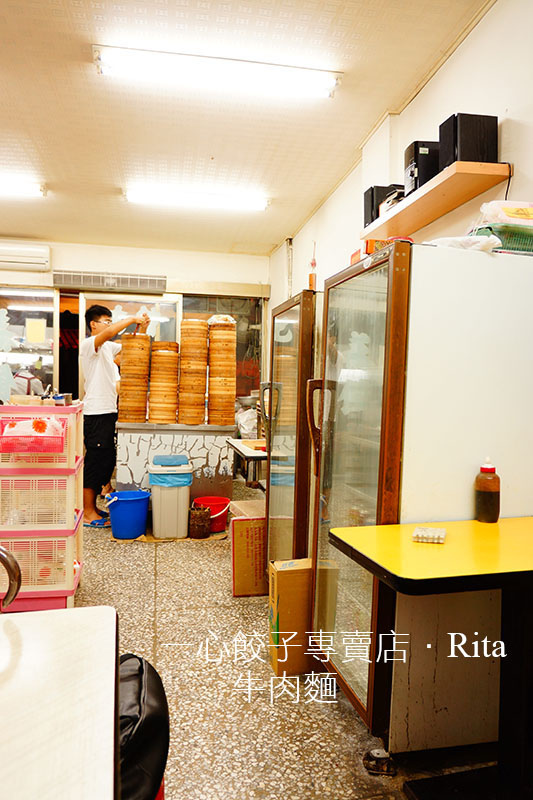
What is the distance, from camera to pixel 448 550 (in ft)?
4.34

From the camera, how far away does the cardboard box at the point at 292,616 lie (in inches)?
88.3

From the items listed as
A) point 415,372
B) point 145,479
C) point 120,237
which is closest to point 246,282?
point 120,237

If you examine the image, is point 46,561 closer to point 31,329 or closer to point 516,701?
point 516,701

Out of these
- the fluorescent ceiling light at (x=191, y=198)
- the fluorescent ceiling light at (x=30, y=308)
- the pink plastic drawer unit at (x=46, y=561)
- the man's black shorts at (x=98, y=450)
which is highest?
the fluorescent ceiling light at (x=191, y=198)

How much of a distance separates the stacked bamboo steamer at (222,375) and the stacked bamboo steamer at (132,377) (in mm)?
610

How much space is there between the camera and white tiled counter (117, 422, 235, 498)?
14.6 feet

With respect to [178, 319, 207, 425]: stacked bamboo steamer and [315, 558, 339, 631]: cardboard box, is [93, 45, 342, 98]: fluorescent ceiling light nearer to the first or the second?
[178, 319, 207, 425]: stacked bamboo steamer

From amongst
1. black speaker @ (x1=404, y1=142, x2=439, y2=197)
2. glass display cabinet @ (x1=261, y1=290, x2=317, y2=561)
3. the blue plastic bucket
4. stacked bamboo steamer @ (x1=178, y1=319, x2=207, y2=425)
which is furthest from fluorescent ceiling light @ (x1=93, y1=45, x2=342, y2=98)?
the blue plastic bucket

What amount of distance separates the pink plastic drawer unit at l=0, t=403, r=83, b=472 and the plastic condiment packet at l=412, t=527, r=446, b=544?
1.79 meters

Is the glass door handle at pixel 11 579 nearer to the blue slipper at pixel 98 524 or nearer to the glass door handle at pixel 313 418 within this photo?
the glass door handle at pixel 313 418

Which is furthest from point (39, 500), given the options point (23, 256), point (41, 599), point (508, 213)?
point (23, 256)

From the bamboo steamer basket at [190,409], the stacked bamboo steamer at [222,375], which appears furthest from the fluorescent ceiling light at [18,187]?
the bamboo steamer basket at [190,409]

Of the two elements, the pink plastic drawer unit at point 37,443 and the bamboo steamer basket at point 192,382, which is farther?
the bamboo steamer basket at point 192,382

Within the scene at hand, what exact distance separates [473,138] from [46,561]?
9.06ft
